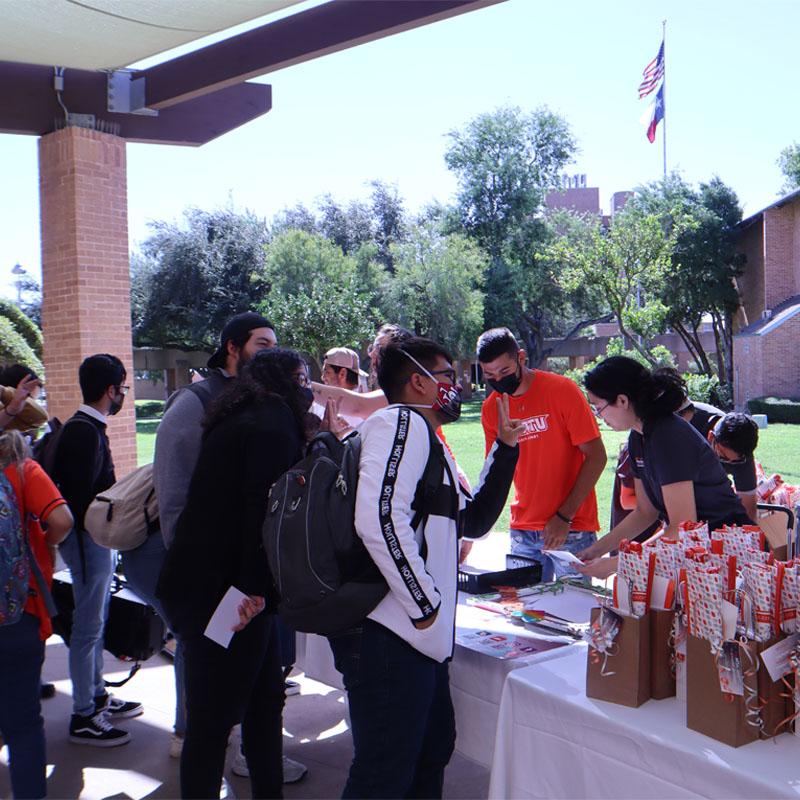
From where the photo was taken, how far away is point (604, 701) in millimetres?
2051

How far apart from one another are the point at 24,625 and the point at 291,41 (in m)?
3.87

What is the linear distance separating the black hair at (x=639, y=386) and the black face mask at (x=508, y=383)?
645mm

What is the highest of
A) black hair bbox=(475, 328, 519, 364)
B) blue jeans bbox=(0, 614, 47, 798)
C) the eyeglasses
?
black hair bbox=(475, 328, 519, 364)

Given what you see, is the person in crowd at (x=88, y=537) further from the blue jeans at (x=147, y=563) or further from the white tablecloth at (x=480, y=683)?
the white tablecloth at (x=480, y=683)

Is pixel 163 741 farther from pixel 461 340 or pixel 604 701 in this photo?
pixel 461 340

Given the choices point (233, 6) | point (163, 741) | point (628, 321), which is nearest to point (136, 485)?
point (163, 741)

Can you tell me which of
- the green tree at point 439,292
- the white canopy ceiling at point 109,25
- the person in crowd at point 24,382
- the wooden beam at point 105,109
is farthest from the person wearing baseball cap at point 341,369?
the green tree at point 439,292

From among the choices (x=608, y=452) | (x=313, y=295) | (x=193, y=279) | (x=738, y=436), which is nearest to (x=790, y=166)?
(x=313, y=295)

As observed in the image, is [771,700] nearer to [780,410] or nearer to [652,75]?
[780,410]

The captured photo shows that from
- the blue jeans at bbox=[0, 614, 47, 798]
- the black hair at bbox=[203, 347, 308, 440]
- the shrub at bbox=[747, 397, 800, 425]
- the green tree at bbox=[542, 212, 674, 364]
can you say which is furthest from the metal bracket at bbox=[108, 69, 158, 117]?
the shrub at bbox=[747, 397, 800, 425]

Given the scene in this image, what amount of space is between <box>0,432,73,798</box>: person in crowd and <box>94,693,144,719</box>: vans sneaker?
1.11 metres

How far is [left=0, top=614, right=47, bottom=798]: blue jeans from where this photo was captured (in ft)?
8.96

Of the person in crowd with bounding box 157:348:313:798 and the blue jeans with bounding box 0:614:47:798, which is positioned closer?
the person in crowd with bounding box 157:348:313:798

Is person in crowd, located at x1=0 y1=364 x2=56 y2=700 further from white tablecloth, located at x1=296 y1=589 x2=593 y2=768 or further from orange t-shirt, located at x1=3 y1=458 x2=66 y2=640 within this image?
white tablecloth, located at x1=296 y1=589 x2=593 y2=768
